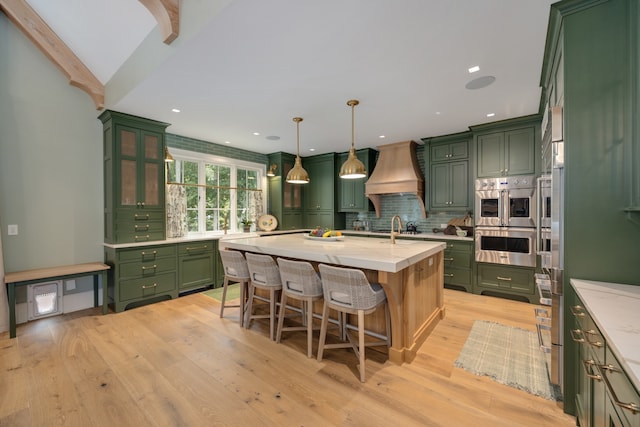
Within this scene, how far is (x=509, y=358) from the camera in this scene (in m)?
2.40

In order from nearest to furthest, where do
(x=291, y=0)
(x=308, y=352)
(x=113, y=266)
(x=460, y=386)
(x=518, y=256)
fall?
(x=291, y=0) → (x=460, y=386) → (x=308, y=352) → (x=113, y=266) → (x=518, y=256)

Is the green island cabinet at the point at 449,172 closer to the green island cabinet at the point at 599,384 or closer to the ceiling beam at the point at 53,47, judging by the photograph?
the green island cabinet at the point at 599,384

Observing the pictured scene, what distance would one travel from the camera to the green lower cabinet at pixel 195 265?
425cm

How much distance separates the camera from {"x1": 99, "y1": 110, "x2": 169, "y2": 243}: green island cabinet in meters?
3.72

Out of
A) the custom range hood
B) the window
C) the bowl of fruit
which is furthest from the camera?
the custom range hood

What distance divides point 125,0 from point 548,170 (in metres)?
3.99

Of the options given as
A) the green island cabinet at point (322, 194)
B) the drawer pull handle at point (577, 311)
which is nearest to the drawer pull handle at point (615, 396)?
the drawer pull handle at point (577, 311)

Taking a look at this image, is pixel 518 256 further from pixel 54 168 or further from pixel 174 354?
pixel 54 168

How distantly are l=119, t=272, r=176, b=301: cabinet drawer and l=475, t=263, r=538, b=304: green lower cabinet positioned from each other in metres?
4.72

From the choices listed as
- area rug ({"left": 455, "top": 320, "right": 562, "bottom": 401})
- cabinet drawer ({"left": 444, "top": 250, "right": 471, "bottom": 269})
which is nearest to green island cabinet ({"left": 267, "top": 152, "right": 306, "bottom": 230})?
cabinet drawer ({"left": 444, "top": 250, "right": 471, "bottom": 269})

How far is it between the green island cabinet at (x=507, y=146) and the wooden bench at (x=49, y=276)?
18.4ft

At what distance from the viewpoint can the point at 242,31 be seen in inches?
81.3

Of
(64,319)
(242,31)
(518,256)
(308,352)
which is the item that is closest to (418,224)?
(518,256)

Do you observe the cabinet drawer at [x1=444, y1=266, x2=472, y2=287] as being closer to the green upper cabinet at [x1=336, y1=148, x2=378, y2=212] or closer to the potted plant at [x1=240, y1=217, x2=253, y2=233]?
the green upper cabinet at [x1=336, y1=148, x2=378, y2=212]
